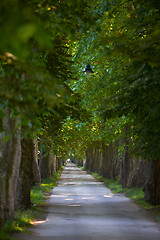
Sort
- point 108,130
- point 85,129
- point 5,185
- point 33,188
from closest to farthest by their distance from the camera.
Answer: point 5,185, point 33,188, point 108,130, point 85,129

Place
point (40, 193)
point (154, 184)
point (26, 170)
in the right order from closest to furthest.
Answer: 1. point (26, 170)
2. point (154, 184)
3. point (40, 193)

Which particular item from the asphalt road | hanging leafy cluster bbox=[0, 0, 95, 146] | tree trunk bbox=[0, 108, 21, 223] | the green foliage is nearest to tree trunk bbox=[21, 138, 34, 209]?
the asphalt road

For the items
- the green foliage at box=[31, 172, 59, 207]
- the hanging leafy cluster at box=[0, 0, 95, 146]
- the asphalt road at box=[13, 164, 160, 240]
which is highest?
the hanging leafy cluster at box=[0, 0, 95, 146]

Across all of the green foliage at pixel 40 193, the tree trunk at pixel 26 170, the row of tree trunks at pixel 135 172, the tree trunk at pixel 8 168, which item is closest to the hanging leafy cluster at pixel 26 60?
the tree trunk at pixel 8 168

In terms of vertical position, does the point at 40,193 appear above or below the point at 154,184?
below

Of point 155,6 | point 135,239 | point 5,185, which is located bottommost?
point 135,239

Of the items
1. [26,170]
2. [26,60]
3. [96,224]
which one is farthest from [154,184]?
[26,60]

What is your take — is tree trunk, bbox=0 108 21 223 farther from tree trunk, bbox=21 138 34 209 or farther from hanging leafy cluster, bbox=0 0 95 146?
tree trunk, bbox=21 138 34 209

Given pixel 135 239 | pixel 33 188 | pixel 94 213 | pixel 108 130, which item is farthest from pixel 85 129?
pixel 135 239

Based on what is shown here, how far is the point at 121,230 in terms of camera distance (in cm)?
1162

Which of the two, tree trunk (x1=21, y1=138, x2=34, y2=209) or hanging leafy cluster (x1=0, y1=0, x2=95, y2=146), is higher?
hanging leafy cluster (x1=0, y1=0, x2=95, y2=146)

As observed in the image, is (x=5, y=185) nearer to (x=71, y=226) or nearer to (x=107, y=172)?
(x=71, y=226)

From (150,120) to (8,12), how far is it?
7.51 m

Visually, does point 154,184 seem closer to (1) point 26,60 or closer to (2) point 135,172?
(2) point 135,172
